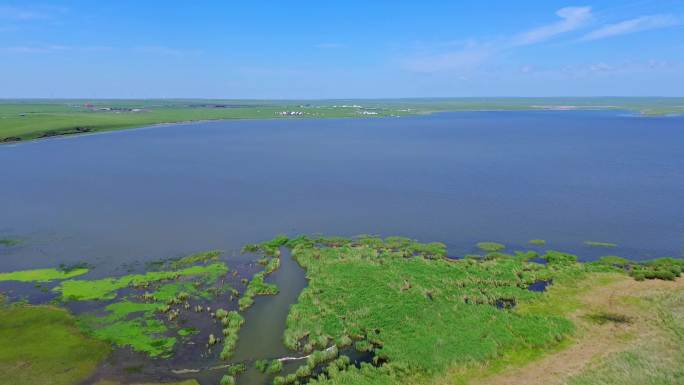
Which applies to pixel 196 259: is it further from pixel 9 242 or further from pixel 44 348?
pixel 9 242

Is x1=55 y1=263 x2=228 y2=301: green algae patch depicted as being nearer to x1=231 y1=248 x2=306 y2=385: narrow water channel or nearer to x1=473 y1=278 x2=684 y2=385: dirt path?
x1=231 y1=248 x2=306 y2=385: narrow water channel

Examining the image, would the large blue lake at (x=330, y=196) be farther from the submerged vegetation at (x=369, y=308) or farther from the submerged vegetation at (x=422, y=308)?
the submerged vegetation at (x=422, y=308)

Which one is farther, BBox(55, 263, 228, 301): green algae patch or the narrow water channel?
BBox(55, 263, 228, 301): green algae patch

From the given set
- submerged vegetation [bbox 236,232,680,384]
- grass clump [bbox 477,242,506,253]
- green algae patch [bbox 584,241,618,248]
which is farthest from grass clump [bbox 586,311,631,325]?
green algae patch [bbox 584,241,618,248]

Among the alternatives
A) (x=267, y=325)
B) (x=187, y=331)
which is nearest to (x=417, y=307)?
(x=267, y=325)

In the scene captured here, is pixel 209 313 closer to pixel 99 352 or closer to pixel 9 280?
pixel 99 352

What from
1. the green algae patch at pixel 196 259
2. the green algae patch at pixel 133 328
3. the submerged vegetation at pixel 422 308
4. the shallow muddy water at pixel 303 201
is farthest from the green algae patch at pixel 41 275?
the submerged vegetation at pixel 422 308
